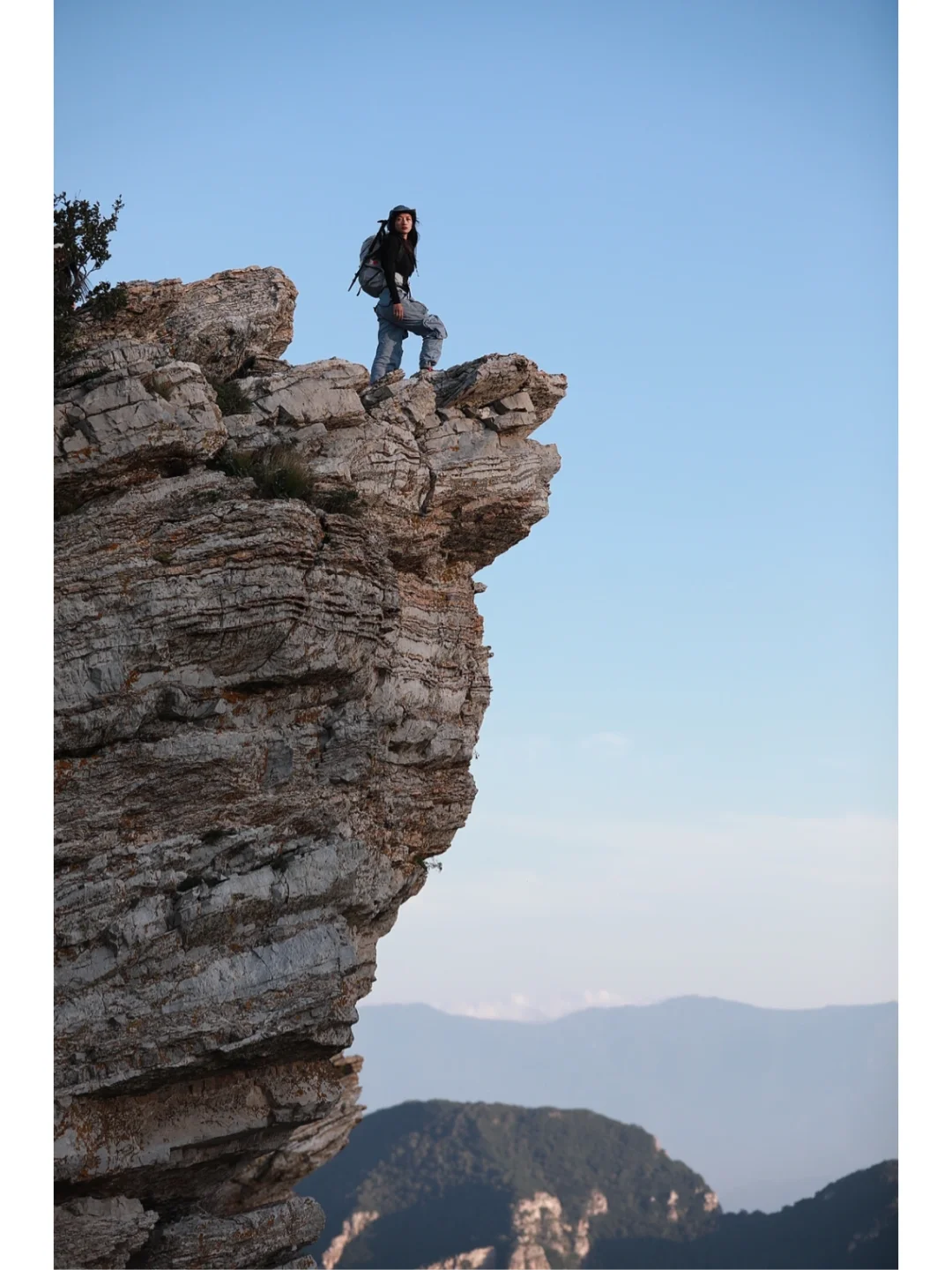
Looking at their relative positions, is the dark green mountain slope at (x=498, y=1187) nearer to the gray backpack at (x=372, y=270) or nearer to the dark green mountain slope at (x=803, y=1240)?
the dark green mountain slope at (x=803, y=1240)

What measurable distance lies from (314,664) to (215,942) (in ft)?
16.0

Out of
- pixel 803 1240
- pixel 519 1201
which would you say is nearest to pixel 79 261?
pixel 803 1240

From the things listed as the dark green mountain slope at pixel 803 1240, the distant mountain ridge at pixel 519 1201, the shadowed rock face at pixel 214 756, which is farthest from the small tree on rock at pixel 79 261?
the distant mountain ridge at pixel 519 1201

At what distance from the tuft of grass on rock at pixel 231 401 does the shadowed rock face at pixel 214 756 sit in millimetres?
113

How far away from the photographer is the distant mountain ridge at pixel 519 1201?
118438 millimetres

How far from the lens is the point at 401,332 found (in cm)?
2852

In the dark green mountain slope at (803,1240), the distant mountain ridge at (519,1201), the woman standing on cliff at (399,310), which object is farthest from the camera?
the distant mountain ridge at (519,1201)

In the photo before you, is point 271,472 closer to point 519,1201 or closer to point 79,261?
point 79,261

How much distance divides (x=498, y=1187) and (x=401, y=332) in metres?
115

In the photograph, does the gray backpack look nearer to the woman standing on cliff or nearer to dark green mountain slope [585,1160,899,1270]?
the woman standing on cliff

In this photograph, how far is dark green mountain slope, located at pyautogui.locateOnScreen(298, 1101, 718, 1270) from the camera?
12238cm

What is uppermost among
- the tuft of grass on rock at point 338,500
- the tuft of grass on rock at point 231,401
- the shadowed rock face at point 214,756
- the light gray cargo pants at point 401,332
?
the light gray cargo pants at point 401,332

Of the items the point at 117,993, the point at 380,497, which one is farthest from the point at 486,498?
the point at 117,993

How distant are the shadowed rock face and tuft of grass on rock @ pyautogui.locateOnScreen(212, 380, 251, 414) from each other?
0.11 metres
